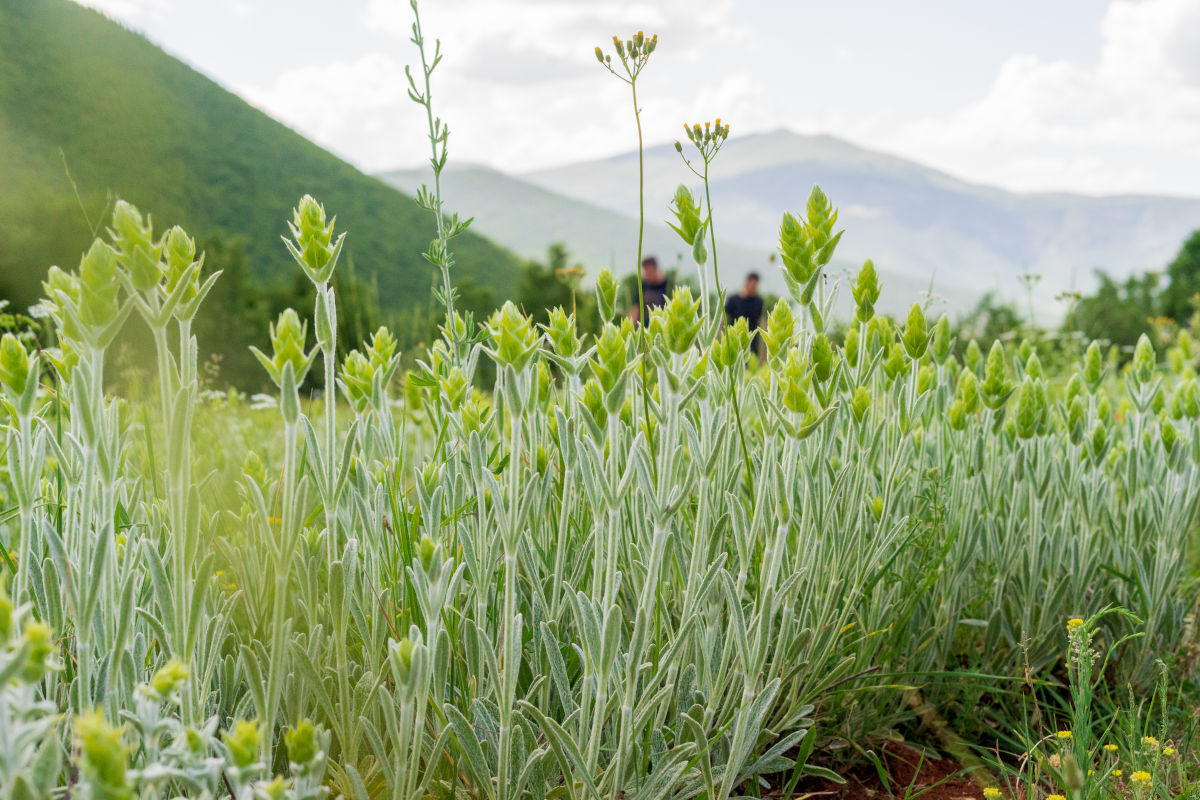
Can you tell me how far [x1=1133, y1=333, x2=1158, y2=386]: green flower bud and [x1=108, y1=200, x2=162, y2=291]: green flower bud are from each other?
8.45ft

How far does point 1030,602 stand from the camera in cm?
216

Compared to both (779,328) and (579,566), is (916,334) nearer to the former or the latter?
(779,328)

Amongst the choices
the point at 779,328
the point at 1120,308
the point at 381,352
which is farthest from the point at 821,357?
the point at 1120,308

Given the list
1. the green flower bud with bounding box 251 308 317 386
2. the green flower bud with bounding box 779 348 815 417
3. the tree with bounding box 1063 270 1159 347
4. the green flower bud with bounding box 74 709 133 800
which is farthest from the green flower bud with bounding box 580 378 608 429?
the tree with bounding box 1063 270 1159 347

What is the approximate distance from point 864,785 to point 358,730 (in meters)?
→ 1.13

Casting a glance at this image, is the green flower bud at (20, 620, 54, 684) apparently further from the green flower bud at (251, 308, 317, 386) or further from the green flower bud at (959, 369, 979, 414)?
the green flower bud at (959, 369, 979, 414)

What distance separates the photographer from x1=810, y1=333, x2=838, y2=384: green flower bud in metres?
1.58

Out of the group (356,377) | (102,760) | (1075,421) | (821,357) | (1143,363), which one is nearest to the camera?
(102,760)

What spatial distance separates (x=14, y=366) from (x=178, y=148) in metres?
39.1

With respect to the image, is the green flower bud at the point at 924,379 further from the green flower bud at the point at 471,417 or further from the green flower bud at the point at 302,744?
the green flower bud at the point at 302,744

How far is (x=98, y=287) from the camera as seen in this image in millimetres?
878

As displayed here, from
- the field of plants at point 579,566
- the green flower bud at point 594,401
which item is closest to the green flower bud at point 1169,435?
the field of plants at point 579,566

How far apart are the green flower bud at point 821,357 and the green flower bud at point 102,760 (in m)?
1.26

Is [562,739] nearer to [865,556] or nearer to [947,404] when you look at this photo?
[865,556]
